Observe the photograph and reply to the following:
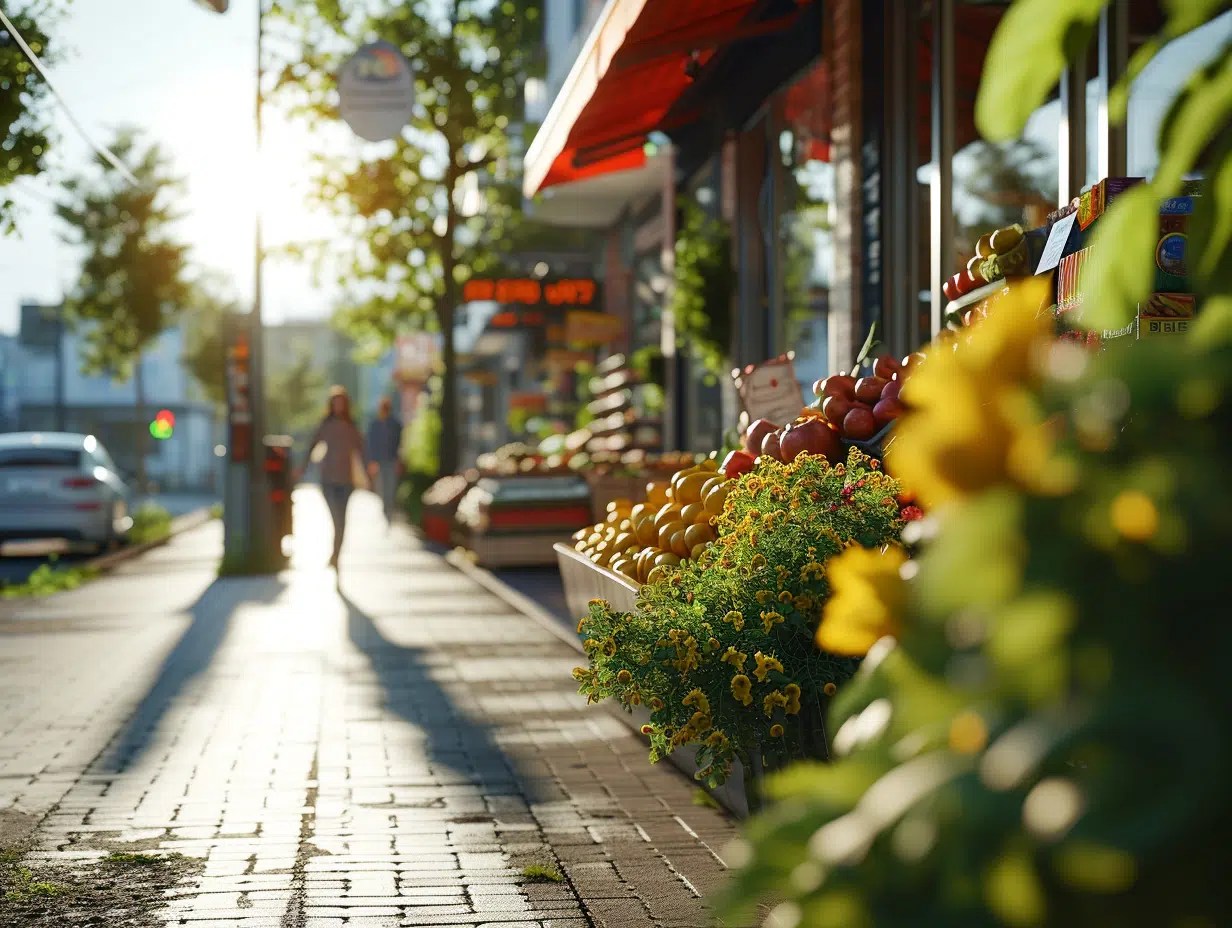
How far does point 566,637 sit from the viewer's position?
34.4 feet

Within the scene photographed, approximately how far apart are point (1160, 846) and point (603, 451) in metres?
19.5

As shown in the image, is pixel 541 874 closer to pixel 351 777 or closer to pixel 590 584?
pixel 351 777

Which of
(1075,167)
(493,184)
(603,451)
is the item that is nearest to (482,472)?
(603,451)

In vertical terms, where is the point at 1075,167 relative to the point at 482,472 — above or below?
above

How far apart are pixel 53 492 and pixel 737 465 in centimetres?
1578

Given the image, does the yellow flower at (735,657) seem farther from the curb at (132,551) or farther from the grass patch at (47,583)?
the curb at (132,551)

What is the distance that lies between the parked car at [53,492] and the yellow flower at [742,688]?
1782 cm

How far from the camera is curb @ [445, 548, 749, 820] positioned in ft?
16.7

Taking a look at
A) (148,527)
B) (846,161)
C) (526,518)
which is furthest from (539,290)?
(846,161)

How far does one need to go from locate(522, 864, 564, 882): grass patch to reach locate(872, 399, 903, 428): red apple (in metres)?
2.21

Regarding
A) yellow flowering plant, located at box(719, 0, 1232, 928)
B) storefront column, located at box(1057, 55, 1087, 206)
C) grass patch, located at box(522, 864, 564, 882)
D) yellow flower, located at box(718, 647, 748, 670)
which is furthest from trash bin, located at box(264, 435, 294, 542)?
yellow flowering plant, located at box(719, 0, 1232, 928)

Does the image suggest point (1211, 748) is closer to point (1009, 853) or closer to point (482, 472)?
point (1009, 853)

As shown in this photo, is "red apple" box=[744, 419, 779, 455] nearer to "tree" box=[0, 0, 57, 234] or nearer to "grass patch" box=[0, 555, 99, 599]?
"tree" box=[0, 0, 57, 234]

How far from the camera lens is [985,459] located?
3.22 ft
